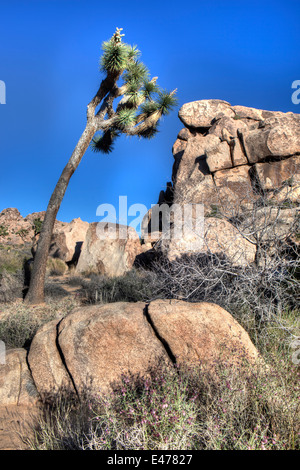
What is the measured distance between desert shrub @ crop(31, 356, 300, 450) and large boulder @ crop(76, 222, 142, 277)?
9362 millimetres

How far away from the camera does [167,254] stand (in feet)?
29.9

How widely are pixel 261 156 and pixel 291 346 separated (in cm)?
1720

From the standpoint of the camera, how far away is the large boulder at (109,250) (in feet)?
43.9

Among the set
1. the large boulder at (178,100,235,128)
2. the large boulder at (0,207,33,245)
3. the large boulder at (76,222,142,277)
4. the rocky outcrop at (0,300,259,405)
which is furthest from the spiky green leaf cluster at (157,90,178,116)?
the large boulder at (0,207,33,245)

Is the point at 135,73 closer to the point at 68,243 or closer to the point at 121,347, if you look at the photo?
the point at 68,243

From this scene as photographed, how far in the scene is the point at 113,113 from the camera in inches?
484

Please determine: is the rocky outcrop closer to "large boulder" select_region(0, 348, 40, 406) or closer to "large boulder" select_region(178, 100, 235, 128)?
"large boulder" select_region(0, 348, 40, 406)

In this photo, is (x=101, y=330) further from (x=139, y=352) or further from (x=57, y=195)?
(x=57, y=195)

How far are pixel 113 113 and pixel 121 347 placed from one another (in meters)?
10.1

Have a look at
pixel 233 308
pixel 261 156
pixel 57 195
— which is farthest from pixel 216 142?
pixel 233 308

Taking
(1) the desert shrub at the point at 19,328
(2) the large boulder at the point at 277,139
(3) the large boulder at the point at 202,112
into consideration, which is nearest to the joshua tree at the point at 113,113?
(1) the desert shrub at the point at 19,328

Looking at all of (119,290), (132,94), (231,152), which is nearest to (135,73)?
(132,94)

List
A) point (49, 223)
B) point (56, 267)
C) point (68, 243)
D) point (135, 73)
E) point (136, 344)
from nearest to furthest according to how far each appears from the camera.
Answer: point (136, 344) < point (49, 223) < point (135, 73) < point (56, 267) < point (68, 243)

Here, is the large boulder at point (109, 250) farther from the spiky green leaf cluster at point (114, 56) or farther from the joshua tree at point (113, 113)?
the spiky green leaf cluster at point (114, 56)
